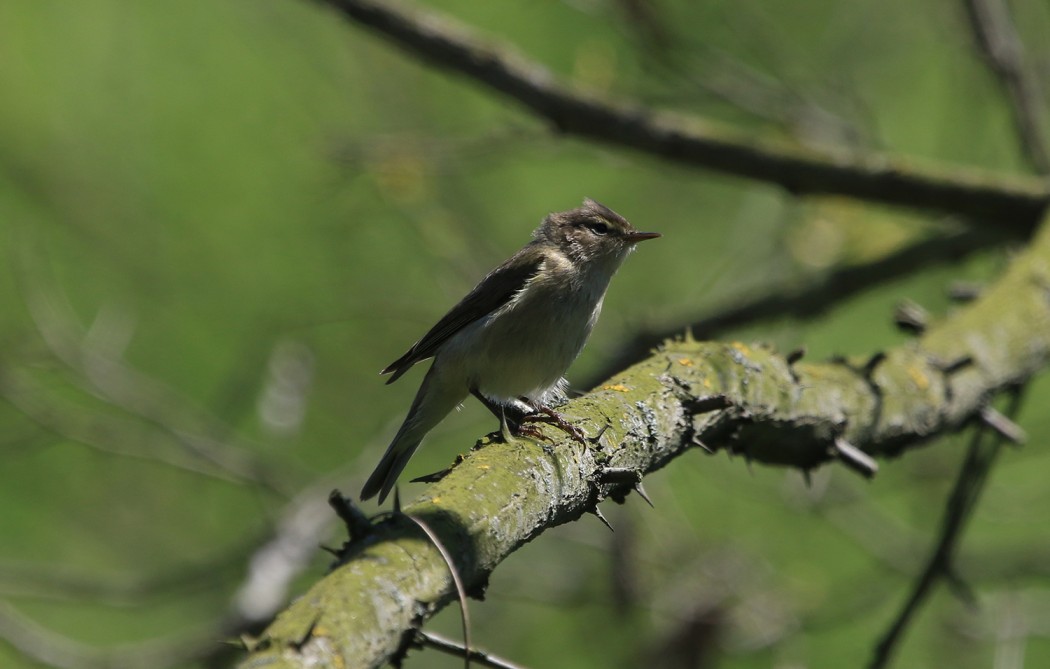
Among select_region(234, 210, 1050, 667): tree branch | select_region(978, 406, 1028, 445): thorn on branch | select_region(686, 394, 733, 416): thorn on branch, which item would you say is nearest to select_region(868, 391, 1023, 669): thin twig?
select_region(978, 406, 1028, 445): thorn on branch

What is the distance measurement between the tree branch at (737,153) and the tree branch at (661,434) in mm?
566

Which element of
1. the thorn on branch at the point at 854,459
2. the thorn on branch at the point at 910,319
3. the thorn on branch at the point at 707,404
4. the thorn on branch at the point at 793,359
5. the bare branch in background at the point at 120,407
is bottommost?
the thorn on branch at the point at 854,459

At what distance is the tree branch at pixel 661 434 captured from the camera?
63.1 inches

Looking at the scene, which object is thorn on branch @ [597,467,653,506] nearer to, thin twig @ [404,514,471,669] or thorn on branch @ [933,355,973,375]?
thin twig @ [404,514,471,669]

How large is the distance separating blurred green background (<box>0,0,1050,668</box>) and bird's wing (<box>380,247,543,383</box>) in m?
1.35

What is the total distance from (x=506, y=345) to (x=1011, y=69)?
11.7 feet

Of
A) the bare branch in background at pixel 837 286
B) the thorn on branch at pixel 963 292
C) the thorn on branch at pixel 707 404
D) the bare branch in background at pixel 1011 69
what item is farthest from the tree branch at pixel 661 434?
the bare branch in background at pixel 1011 69

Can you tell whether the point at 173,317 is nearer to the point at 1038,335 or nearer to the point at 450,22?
the point at 450,22

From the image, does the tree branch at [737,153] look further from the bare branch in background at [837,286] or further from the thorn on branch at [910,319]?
the thorn on branch at [910,319]

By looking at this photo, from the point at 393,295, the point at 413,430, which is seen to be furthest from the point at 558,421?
the point at 393,295

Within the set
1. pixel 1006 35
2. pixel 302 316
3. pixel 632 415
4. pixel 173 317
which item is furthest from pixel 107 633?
pixel 1006 35

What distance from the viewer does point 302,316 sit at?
633cm

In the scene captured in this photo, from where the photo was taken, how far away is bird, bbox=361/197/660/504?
360 cm

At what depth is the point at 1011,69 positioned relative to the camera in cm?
545
